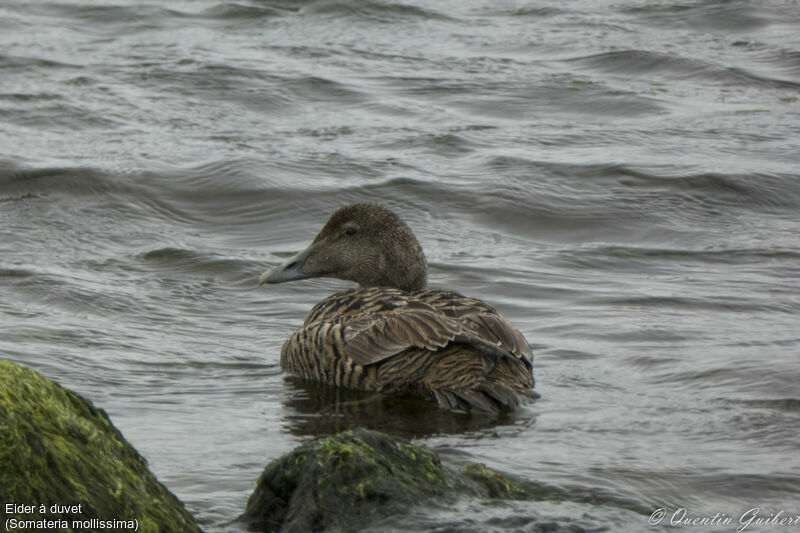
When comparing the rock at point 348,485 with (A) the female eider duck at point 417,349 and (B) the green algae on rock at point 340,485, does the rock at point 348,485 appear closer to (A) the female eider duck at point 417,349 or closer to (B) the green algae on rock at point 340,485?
A: (B) the green algae on rock at point 340,485

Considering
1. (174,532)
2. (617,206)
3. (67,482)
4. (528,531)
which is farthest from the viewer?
(617,206)

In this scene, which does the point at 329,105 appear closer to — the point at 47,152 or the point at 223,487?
the point at 47,152

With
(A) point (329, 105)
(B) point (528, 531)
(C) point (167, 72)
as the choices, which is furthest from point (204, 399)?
(C) point (167, 72)

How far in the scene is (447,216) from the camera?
10.6 m

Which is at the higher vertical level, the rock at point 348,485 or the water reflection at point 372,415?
the rock at point 348,485

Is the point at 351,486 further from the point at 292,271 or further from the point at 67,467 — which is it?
the point at 292,271

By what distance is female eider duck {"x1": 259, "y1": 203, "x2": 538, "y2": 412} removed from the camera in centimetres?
608

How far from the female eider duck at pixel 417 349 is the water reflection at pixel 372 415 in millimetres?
55

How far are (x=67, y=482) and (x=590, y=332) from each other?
14.6ft

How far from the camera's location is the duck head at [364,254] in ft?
25.0

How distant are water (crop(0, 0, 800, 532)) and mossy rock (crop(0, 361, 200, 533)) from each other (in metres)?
0.53

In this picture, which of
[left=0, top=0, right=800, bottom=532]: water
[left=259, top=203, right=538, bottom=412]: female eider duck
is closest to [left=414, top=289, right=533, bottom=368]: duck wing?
[left=259, top=203, right=538, bottom=412]: female eider duck

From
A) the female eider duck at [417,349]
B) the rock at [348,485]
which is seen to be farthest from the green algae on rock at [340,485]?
the female eider duck at [417,349]

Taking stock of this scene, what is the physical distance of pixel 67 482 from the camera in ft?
11.8
